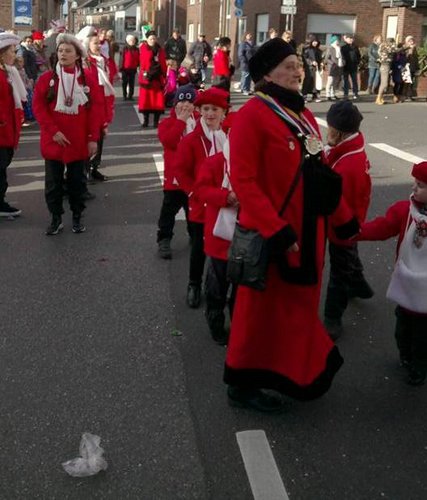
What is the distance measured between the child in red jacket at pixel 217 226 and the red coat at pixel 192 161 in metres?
0.56

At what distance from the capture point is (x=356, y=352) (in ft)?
15.7

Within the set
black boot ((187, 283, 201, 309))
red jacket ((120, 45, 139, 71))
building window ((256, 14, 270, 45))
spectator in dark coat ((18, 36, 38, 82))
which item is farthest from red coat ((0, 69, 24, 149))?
building window ((256, 14, 270, 45))

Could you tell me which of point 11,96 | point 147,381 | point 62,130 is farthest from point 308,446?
point 11,96

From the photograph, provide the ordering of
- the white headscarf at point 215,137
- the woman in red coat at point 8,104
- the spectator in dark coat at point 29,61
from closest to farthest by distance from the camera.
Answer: the white headscarf at point 215,137, the woman in red coat at point 8,104, the spectator in dark coat at point 29,61

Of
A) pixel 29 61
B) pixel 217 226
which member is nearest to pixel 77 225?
pixel 217 226

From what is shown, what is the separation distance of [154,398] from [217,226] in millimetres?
1070

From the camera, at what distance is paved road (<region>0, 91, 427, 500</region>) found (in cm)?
336

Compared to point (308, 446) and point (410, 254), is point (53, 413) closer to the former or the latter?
point (308, 446)

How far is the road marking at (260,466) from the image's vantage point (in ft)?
10.7

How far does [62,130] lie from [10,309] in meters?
2.27

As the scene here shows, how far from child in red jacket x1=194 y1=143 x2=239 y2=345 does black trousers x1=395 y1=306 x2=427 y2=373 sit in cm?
105

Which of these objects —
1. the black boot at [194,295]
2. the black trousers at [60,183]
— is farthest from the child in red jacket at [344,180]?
the black trousers at [60,183]

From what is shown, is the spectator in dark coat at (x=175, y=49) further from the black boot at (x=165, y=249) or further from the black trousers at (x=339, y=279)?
the black trousers at (x=339, y=279)

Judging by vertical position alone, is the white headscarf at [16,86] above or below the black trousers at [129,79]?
above
